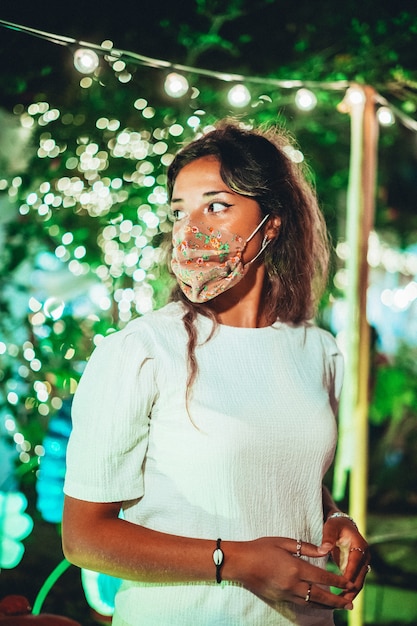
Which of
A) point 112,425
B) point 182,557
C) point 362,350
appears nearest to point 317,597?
point 182,557

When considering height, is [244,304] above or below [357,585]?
above

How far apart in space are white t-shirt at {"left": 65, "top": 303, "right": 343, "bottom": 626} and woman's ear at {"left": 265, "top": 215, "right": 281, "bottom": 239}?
0.42 metres

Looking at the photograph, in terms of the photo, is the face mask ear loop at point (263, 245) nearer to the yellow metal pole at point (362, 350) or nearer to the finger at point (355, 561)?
the finger at point (355, 561)

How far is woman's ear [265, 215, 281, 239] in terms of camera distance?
5.36ft

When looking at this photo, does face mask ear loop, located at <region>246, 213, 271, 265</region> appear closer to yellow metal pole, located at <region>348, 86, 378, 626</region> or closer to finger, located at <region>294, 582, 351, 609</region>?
finger, located at <region>294, 582, 351, 609</region>

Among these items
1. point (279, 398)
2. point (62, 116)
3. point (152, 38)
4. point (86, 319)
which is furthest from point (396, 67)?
point (279, 398)

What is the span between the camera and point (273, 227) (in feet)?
5.41

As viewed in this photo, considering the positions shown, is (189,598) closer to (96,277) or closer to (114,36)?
(96,277)

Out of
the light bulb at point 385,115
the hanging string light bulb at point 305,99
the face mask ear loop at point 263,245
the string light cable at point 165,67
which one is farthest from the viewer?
the light bulb at point 385,115

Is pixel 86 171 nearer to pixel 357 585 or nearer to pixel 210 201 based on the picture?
pixel 210 201

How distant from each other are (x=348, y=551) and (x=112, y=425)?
60 cm

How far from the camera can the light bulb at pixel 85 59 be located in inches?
88.7

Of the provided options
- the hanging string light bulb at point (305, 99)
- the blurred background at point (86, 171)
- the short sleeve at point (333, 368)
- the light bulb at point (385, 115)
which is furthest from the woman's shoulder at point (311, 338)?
the light bulb at point (385, 115)

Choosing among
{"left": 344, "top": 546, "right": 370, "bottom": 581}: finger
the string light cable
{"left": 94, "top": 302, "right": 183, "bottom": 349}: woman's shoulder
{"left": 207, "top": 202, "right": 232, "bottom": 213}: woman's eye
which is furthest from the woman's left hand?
the string light cable
